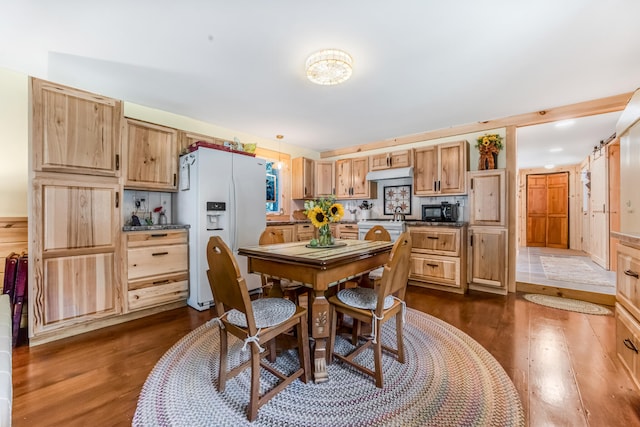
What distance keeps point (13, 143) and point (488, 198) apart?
5239 millimetres

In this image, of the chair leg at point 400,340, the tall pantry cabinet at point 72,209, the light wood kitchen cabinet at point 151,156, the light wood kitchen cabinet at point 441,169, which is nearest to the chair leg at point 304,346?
the chair leg at point 400,340

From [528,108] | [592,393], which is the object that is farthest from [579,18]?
[592,393]

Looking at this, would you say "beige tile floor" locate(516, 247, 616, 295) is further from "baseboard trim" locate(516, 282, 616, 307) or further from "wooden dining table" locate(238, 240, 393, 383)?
"wooden dining table" locate(238, 240, 393, 383)

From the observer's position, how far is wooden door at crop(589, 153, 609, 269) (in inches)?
178

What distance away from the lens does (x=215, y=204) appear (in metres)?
3.09

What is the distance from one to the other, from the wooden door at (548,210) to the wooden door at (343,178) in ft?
19.4

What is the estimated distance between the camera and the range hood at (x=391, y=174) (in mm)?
4180

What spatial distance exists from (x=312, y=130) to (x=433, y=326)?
124 inches

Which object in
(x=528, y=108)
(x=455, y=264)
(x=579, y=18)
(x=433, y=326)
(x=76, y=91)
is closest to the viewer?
(x=579, y=18)

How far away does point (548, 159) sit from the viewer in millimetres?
6312

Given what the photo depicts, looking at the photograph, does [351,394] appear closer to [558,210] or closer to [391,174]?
[391,174]

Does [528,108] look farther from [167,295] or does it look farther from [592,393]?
[167,295]

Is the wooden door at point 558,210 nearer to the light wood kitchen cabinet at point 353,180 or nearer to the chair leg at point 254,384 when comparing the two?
the light wood kitchen cabinet at point 353,180

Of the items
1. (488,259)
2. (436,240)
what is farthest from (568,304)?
(436,240)
